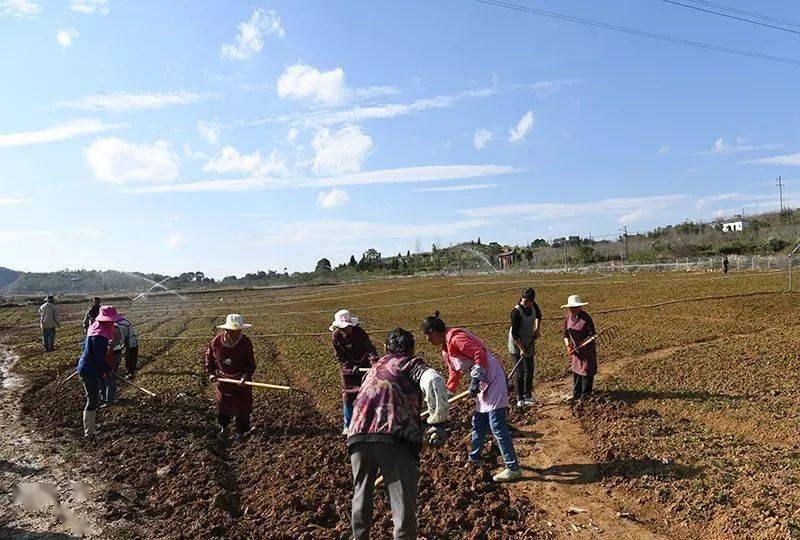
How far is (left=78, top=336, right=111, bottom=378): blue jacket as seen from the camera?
8.73 meters

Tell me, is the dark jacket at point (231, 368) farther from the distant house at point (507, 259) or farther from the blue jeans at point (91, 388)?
the distant house at point (507, 259)

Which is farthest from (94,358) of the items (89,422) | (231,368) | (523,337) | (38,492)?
(523,337)

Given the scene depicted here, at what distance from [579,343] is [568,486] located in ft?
11.0

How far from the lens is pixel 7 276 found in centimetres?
16825

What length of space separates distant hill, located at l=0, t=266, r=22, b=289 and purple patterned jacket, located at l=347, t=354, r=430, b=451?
189804 millimetres

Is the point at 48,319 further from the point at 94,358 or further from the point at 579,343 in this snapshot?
the point at 579,343

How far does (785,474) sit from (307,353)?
13410 millimetres

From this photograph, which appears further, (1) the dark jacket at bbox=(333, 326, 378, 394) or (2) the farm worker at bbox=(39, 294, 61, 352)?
(2) the farm worker at bbox=(39, 294, 61, 352)

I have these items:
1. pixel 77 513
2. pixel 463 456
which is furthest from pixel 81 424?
pixel 463 456

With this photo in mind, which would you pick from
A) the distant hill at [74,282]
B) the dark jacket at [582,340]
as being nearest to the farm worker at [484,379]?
the dark jacket at [582,340]

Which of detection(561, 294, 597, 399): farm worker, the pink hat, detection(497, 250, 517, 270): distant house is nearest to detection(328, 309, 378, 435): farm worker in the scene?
detection(561, 294, 597, 399): farm worker

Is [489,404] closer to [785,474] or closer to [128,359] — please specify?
[785,474]

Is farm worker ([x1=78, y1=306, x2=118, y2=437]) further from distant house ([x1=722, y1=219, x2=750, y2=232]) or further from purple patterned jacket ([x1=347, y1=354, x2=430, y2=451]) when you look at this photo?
distant house ([x1=722, y1=219, x2=750, y2=232])

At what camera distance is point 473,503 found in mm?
5941
